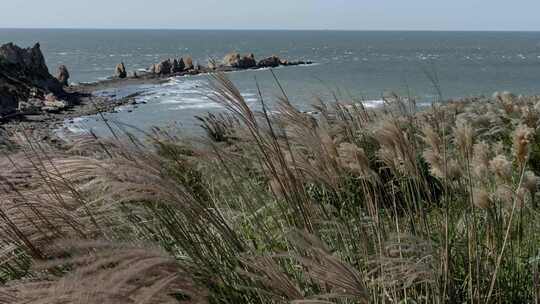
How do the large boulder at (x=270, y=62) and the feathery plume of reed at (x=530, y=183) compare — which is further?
the large boulder at (x=270, y=62)

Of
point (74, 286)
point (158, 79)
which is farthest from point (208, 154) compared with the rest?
point (158, 79)

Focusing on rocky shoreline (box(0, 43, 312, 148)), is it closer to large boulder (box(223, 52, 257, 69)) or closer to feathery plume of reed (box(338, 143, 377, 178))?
large boulder (box(223, 52, 257, 69))

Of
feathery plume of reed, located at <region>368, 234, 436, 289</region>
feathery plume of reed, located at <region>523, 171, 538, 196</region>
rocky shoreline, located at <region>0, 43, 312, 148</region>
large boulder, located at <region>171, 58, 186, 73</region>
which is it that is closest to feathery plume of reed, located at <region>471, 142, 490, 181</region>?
feathery plume of reed, located at <region>523, 171, 538, 196</region>

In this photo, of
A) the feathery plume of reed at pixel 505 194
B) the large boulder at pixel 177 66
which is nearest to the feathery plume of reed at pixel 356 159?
the feathery plume of reed at pixel 505 194

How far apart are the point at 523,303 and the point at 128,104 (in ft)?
90.3

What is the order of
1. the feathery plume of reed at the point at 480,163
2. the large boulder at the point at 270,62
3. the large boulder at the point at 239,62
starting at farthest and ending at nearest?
the large boulder at the point at 270,62 → the large boulder at the point at 239,62 → the feathery plume of reed at the point at 480,163

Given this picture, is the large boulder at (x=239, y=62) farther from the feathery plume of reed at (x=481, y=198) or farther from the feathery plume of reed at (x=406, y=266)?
the feathery plume of reed at (x=406, y=266)

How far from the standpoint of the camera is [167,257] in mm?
1271

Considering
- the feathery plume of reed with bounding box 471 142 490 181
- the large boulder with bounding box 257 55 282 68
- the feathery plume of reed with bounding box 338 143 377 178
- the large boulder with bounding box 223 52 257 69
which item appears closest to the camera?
the feathery plume of reed with bounding box 338 143 377 178

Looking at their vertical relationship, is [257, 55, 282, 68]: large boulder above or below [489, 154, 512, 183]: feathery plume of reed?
below

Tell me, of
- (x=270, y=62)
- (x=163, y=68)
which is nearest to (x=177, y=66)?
(x=163, y=68)

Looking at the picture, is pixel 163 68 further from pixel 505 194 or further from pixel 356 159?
pixel 505 194

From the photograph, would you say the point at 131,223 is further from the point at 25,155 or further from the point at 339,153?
the point at 339,153

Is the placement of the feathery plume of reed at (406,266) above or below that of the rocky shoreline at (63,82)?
above
